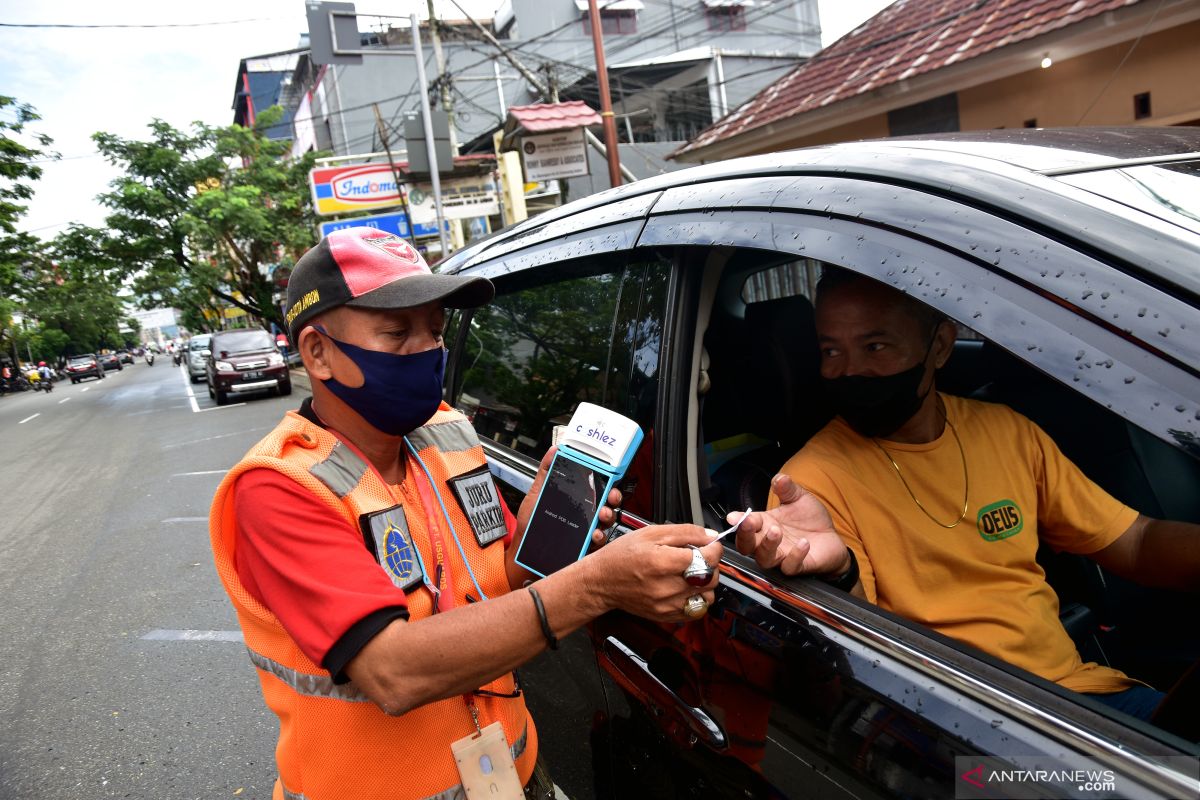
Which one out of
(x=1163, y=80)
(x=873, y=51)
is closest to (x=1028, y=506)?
(x=1163, y=80)

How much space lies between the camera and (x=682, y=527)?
4.00 feet

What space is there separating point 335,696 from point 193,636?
3.72 metres

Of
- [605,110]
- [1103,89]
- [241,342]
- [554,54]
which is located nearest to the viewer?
[1103,89]

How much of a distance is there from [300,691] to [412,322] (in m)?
0.69

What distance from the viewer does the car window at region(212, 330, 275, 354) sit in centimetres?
1808

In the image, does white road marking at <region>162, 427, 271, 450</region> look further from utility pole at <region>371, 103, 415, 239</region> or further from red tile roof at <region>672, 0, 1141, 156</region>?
red tile roof at <region>672, 0, 1141, 156</region>

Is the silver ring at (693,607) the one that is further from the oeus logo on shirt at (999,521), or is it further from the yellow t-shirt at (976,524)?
the oeus logo on shirt at (999,521)

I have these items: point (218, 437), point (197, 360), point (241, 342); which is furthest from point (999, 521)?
point (197, 360)

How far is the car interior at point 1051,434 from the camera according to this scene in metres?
1.90

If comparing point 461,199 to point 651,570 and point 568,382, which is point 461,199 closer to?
point 568,382

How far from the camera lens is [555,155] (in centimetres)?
1373

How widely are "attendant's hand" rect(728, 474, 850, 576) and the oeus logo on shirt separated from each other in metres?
0.39

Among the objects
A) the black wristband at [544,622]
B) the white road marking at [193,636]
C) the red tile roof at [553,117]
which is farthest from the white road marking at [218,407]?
the black wristband at [544,622]

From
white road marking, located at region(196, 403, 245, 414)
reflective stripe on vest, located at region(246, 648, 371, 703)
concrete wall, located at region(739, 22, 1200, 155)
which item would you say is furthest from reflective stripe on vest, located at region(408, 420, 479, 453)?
white road marking, located at region(196, 403, 245, 414)
